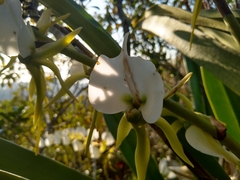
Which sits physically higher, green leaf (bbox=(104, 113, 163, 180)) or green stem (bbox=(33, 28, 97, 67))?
green stem (bbox=(33, 28, 97, 67))

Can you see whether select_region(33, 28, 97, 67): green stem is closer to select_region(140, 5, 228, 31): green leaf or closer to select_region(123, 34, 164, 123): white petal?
select_region(123, 34, 164, 123): white petal

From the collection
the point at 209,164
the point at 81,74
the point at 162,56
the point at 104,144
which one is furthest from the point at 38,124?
the point at 162,56

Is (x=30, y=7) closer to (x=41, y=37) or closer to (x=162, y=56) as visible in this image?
(x=41, y=37)

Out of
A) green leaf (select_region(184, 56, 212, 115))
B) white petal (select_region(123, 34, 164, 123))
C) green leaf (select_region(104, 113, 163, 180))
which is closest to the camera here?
white petal (select_region(123, 34, 164, 123))

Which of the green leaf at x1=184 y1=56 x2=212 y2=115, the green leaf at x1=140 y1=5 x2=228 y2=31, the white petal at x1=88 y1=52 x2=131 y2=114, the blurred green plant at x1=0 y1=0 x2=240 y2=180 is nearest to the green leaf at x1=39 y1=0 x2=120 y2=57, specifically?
the blurred green plant at x1=0 y1=0 x2=240 y2=180

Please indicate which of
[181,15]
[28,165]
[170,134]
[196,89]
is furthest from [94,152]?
[170,134]

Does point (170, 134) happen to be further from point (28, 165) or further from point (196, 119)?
point (28, 165)

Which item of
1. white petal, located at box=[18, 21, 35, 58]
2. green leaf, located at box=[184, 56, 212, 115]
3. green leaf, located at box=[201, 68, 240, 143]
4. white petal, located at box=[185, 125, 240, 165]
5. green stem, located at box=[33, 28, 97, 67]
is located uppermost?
white petal, located at box=[18, 21, 35, 58]

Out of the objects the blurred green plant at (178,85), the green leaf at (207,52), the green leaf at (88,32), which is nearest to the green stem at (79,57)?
the blurred green plant at (178,85)
